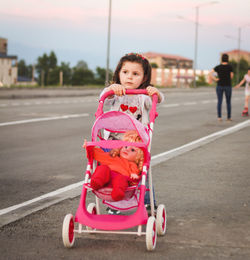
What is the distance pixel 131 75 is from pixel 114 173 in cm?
104

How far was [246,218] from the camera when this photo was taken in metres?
5.03

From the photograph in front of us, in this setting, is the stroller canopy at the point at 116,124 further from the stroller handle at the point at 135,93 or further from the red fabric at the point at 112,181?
the red fabric at the point at 112,181

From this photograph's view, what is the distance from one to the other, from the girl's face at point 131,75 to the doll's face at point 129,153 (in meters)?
0.74

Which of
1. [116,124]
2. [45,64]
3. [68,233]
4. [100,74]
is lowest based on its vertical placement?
[68,233]

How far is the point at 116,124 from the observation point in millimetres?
4676

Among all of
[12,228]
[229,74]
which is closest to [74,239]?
[12,228]

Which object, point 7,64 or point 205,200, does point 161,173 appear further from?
point 7,64

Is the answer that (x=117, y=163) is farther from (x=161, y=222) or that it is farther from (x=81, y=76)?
(x=81, y=76)

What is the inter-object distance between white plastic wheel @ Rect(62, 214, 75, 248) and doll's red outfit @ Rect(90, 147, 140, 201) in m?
0.35

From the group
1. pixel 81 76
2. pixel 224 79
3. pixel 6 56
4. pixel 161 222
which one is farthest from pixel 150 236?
pixel 81 76

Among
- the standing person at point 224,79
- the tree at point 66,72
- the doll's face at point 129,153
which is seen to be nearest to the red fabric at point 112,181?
the doll's face at point 129,153

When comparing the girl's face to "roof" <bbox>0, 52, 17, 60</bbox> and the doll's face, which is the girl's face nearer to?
the doll's face

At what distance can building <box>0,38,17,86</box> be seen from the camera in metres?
144

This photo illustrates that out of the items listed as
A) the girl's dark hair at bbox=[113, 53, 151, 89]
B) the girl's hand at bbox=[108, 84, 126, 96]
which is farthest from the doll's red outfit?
the girl's dark hair at bbox=[113, 53, 151, 89]
